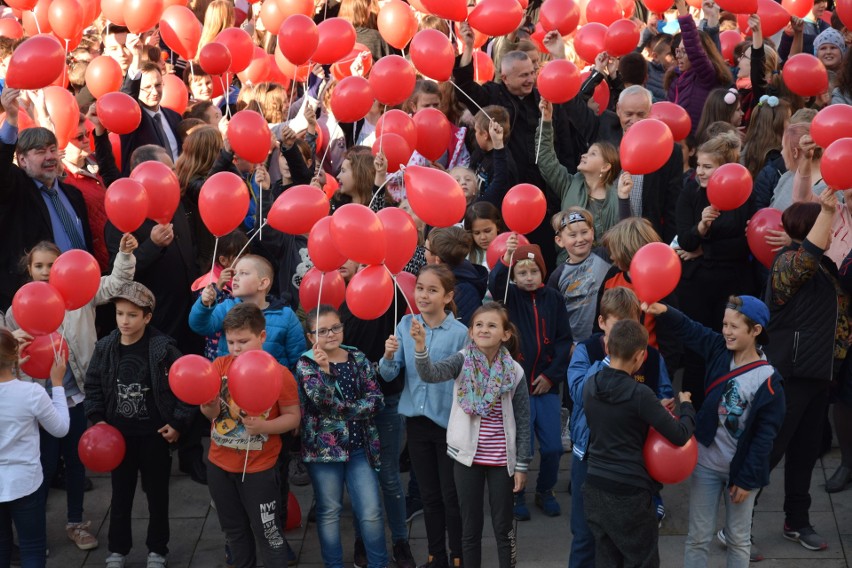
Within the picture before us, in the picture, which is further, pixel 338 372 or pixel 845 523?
pixel 845 523

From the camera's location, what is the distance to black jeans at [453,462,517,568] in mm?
5387

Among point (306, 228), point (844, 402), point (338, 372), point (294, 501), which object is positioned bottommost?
point (294, 501)

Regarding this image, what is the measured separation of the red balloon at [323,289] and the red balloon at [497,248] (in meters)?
0.94

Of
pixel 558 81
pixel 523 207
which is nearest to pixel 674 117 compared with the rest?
pixel 558 81

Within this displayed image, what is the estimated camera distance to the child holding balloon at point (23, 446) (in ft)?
17.3

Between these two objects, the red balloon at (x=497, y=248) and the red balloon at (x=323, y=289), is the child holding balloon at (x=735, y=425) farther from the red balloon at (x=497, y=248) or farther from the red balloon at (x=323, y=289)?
the red balloon at (x=323, y=289)

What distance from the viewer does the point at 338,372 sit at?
554 centimetres

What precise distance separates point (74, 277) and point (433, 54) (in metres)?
2.86

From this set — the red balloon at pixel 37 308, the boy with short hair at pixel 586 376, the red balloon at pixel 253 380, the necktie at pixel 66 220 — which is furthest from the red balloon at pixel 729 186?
the necktie at pixel 66 220

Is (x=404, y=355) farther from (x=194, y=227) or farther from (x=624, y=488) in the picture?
(x=194, y=227)

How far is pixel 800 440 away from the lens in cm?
587

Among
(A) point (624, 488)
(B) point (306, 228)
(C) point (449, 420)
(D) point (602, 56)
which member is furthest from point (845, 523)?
(D) point (602, 56)

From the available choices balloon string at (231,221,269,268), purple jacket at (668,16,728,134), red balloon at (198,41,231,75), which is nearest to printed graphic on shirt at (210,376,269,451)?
balloon string at (231,221,269,268)

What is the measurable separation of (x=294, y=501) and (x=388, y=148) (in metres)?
2.16
